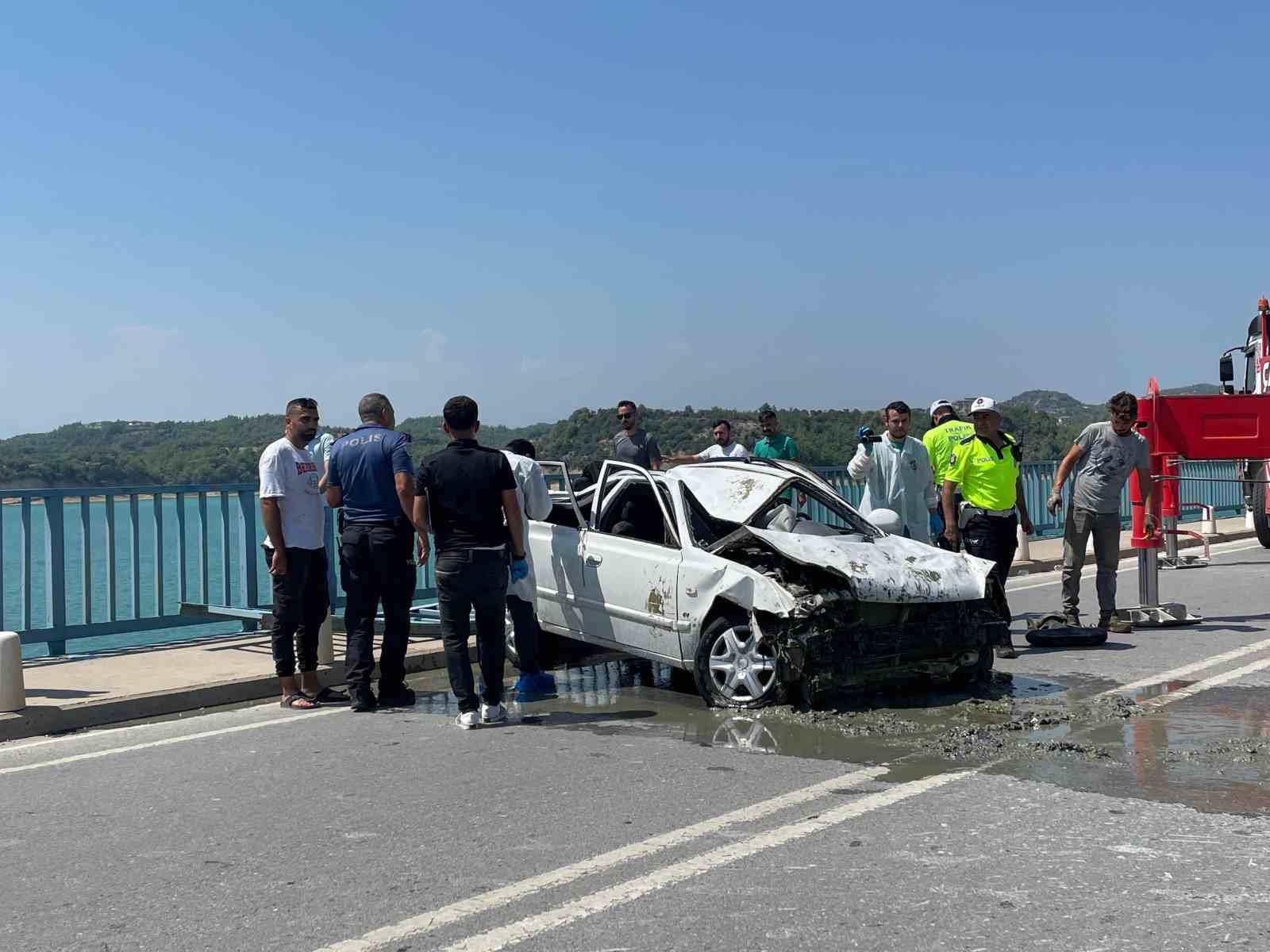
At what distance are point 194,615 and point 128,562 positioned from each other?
28.1 inches

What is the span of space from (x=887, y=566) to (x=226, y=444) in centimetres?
888

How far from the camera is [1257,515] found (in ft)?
63.7

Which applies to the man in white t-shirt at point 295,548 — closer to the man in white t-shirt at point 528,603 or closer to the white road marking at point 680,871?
the man in white t-shirt at point 528,603

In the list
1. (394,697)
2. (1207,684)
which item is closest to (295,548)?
(394,697)

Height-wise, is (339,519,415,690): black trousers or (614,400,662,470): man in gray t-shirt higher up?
(614,400,662,470): man in gray t-shirt

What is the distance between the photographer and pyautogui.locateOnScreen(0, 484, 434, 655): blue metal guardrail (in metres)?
10.2

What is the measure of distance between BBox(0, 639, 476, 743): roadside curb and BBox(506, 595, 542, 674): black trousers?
36 cm

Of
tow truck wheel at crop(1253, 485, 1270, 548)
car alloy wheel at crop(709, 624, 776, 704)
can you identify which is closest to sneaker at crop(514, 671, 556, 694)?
car alloy wheel at crop(709, 624, 776, 704)

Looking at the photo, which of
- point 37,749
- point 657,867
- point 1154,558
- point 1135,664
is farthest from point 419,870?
point 1154,558

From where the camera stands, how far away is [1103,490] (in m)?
10.9

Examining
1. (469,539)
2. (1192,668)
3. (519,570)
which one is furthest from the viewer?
(1192,668)

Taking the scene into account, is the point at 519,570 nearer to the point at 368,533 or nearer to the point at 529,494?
the point at 529,494

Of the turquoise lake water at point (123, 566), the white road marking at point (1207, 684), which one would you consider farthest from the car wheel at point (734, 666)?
the turquoise lake water at point (123, 566)

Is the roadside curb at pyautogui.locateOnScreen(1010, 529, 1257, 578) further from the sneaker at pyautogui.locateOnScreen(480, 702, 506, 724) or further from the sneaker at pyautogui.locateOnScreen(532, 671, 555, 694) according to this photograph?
the sneaker at pyautogui.locateOnScreen(480, 702, 506, 724)
